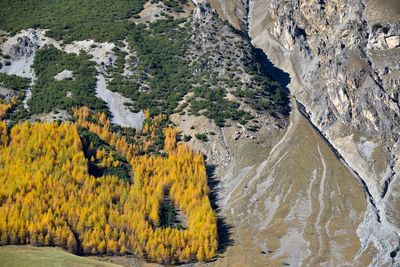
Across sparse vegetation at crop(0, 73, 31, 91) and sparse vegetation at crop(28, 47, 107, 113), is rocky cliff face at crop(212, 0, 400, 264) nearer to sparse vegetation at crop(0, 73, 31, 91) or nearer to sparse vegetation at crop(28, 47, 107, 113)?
sparse vegetation at crop(28, 47, 107, 113)

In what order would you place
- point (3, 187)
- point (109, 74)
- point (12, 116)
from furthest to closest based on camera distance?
point (109, 74), point (12, 116), point (3, 187)

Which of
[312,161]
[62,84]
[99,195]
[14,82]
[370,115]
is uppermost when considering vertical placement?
[62,84]

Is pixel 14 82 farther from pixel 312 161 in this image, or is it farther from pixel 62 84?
pixel 312 161

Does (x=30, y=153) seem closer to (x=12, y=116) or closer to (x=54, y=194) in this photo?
(x=54, y=194)

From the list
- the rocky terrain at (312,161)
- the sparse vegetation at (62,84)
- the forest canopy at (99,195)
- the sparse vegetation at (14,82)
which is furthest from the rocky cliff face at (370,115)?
the sparse vegetation at (14,82)

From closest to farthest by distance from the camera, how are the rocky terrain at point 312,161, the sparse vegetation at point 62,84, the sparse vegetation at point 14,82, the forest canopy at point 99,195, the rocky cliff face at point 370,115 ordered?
1. the forest canopy at point 99,195
2. the rocky terrain at point 312,161
3. the rocky cliff face at point 370,115
4. the sparse vegetation at point 62,84
5. the sparse vegetation at point 14,82

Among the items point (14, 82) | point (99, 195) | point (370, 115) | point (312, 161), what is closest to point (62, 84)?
point (14, 82)

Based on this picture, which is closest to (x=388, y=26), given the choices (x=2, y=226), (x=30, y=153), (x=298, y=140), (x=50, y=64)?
(x=298, y=140)

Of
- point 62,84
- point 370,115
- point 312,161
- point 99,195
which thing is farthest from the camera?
point 62,84

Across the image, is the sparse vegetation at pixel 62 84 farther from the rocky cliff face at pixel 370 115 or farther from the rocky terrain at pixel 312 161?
the rocky cliff face at pixel 370 115

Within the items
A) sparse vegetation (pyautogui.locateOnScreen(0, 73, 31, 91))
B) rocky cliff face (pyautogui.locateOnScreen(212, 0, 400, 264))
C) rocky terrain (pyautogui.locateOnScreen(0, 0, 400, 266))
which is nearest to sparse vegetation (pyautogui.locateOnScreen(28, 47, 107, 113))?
rocky terrain (pyautogui.locateOnScreen(0, 0, 400, 266))

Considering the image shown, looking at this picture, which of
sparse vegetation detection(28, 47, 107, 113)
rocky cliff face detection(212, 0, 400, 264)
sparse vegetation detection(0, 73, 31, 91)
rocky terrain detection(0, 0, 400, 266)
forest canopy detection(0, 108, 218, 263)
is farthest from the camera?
sparse vegetation detection(0, 73, 31, 91)
